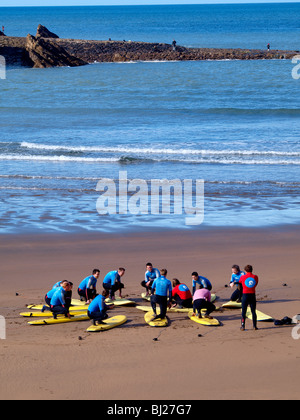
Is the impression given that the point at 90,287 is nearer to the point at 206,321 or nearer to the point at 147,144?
the point at 206,321

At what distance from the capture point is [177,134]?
111ft

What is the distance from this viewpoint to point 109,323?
11.6 metres

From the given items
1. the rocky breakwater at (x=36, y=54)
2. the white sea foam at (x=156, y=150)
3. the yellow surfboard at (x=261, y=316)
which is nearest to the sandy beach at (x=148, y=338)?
the yellow surfboard at (x=261, y=316)

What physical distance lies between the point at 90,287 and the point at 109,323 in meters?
1.42

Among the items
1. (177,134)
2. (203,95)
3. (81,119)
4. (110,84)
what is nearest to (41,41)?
(110,84)

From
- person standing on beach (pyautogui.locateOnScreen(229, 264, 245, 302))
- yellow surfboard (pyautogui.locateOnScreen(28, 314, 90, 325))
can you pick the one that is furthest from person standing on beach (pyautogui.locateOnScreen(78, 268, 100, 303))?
person standing on beach (pyautogui.locateOnScreen(229, 264, 245, 302))

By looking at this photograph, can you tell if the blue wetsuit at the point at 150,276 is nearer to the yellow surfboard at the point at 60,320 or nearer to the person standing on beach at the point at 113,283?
the person standing on beach at the point at 113,283

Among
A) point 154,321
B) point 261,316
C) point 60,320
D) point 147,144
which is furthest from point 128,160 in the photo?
point 261,316

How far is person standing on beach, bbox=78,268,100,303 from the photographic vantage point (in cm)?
1273

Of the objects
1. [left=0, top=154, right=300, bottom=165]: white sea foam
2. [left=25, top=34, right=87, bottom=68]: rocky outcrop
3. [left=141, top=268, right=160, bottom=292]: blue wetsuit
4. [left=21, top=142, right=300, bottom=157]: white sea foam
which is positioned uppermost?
[left=25, top=34, right=87, bottom=68]: rocky outcrop

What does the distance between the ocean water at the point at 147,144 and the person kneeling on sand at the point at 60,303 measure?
20.1 feet

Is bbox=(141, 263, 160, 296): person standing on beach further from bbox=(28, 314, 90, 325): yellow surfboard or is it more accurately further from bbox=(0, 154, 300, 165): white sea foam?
bbox=(0, 154, 300, 165): white sea foam

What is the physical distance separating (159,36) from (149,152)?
8952cm
